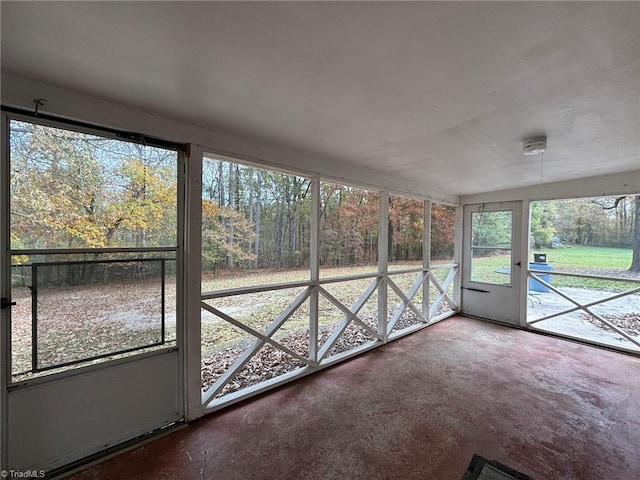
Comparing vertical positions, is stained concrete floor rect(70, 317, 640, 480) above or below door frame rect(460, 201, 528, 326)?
below

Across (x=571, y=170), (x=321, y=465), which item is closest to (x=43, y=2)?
(x=321, y=465)

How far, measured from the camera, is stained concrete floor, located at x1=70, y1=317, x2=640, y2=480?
1657 millimetres

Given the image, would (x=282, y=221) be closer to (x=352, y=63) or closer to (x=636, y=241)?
(x=352, y=63)

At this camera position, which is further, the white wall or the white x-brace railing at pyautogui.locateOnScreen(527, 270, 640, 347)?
the white x-brace railing at pyautogui.locateOnScreen(527, 270, 640, 347)

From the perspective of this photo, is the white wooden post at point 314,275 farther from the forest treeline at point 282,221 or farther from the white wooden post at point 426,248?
the white wooden post at point 426,248

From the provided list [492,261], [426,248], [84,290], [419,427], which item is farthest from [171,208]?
[492,261]

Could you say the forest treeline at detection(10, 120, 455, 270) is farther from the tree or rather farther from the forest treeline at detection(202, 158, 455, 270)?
the tree

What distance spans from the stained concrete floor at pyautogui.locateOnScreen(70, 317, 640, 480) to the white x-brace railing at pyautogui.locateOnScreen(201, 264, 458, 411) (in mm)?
138

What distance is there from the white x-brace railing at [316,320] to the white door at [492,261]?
335 millimetres

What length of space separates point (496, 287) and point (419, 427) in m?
3.52

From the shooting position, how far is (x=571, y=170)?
10.8 ft

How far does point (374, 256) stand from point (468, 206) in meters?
2.45

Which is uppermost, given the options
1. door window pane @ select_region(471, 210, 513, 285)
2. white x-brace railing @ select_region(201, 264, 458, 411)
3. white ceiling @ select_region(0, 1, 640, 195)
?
white ceiling @ select_region(0, 1, 640, 195)

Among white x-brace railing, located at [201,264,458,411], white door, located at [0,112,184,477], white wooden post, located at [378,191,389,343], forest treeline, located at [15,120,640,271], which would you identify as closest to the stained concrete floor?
white x-brace railing, located at [201,264,458,411]
